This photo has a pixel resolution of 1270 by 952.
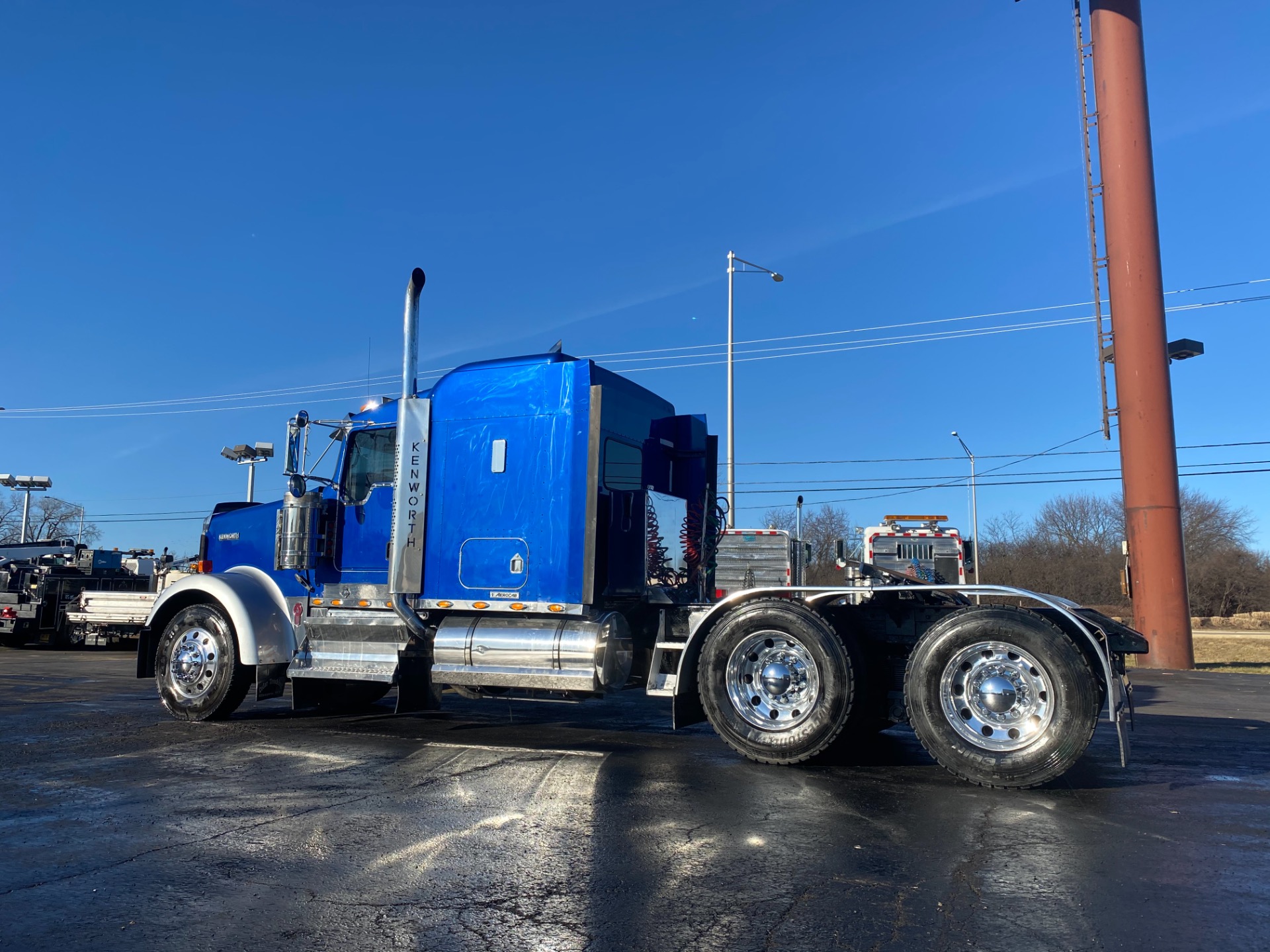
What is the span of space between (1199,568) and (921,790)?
176ft

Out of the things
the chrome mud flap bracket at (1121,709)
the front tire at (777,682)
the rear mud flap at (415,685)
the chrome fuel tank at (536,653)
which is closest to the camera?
the chrome mud flap bracket at (1121,709)

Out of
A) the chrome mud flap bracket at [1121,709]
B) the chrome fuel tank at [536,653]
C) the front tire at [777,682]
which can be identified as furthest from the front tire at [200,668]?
the chrome mud flap bracket at [1121,709]

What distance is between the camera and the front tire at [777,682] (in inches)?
264

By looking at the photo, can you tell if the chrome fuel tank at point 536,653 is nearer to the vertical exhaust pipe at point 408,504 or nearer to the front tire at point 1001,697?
the vertical exhaust pipe at point 408,504

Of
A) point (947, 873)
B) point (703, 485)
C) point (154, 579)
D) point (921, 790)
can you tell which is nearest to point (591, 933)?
point (947, 873)

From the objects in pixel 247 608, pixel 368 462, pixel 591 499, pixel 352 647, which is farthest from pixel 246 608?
pixel 591 499

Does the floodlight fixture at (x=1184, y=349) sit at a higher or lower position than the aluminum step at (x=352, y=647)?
higher

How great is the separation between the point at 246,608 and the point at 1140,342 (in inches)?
674

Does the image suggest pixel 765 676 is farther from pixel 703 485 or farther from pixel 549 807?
pixel 703 485

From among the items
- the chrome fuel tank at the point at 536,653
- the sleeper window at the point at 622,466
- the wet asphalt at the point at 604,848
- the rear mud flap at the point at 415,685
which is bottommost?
the wet asphalt at the point at 604,848

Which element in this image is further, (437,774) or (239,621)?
(239,621)

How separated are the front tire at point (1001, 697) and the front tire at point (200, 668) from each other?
637 centimetres

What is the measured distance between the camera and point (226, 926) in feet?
12.1

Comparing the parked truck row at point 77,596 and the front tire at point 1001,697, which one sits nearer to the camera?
the front tire at point 1001,697
